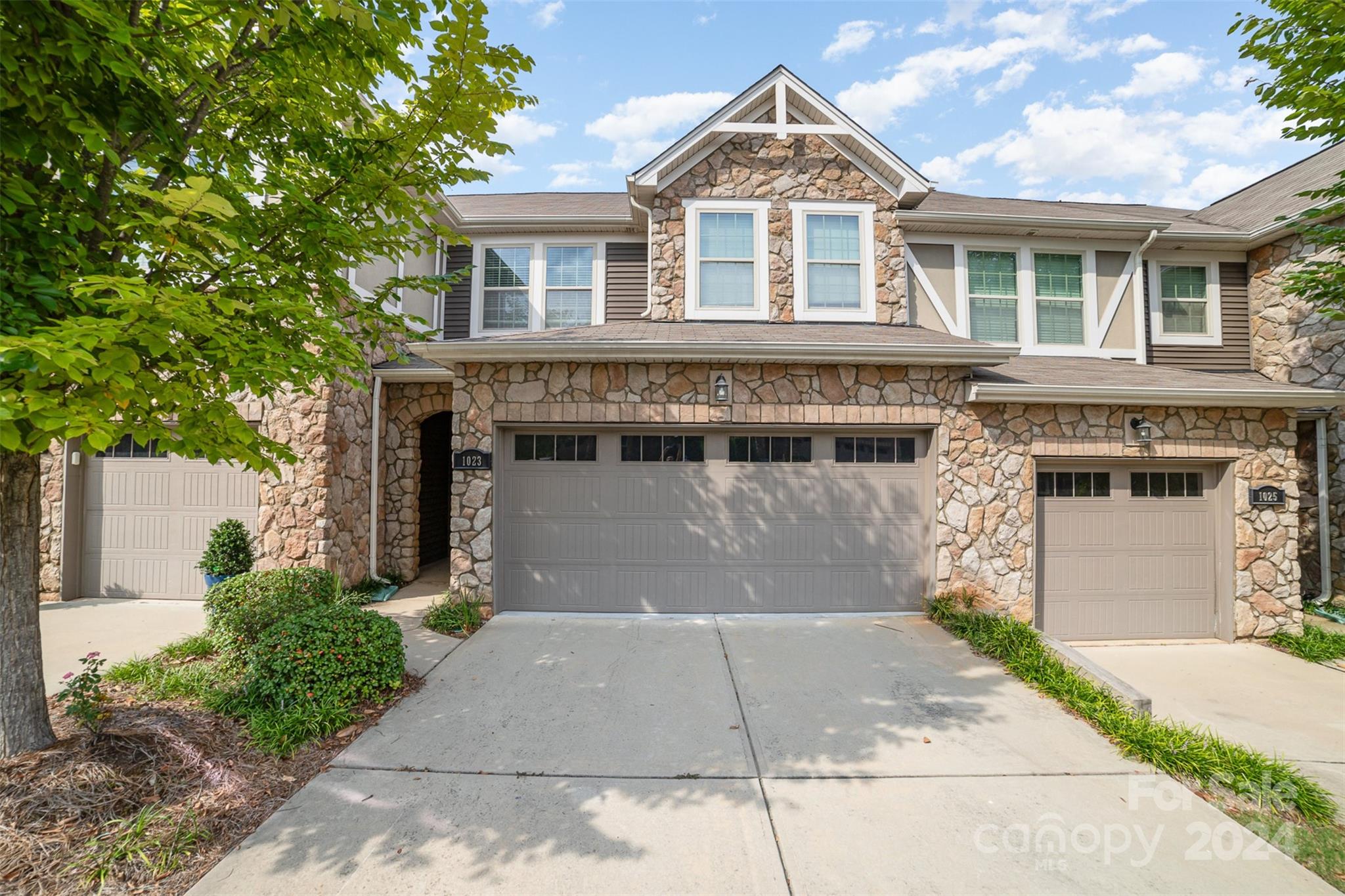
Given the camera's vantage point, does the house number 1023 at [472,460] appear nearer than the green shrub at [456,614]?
No

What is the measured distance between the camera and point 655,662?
522 centimetres

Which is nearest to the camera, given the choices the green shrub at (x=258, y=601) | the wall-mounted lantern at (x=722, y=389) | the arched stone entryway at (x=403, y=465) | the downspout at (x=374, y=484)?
the green shrub at (x=258, y=601)

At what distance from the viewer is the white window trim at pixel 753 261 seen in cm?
783

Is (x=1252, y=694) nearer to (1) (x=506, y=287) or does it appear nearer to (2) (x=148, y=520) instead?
(1) (x=506, y=287)

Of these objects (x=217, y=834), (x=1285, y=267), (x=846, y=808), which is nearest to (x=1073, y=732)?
(x=846, y=808)

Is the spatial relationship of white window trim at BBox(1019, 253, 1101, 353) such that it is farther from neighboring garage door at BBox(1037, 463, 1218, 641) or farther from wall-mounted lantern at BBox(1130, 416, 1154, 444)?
neighboring garage door at BBox(1037, 463, 1218, 641)

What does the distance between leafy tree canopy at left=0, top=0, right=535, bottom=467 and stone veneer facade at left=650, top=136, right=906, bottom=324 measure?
3.98 metres

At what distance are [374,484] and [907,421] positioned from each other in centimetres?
750

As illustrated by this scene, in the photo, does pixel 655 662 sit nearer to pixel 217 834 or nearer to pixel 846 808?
pixel 846 808

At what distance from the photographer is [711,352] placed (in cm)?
609

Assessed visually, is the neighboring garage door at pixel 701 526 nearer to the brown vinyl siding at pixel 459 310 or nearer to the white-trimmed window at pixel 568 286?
the white-trimmed window at pixel 568 286

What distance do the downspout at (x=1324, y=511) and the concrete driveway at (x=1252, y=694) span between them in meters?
2.56

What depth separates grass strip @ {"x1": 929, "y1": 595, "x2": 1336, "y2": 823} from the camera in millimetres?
3445

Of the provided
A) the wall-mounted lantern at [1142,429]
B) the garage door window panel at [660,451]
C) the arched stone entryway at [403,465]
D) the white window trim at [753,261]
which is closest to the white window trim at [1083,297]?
the wall-mounted lantern at [1142,429]
